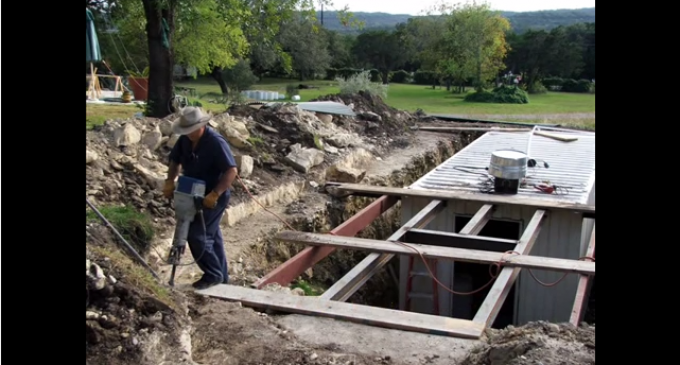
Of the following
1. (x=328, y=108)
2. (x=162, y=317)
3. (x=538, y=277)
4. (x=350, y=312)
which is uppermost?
(x=328, y=108)

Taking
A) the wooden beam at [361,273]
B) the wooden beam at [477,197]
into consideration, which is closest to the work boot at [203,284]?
the wooden beam at [361,273]

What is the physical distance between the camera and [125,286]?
4680 millimetres

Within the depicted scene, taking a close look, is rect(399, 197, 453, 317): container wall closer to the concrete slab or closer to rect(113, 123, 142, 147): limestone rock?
rect(113, 123, 142, 147): limestone rock

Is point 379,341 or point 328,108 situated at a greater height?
point 328,108

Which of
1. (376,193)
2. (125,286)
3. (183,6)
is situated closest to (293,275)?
(125,286)

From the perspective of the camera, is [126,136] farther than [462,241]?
Yes

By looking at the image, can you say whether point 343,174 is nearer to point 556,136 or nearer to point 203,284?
point 203,284

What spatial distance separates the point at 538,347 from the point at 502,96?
3240 centimetres

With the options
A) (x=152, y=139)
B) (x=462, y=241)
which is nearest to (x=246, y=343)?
(x=462, y=241)

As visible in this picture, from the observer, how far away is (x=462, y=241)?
26.2 ft
